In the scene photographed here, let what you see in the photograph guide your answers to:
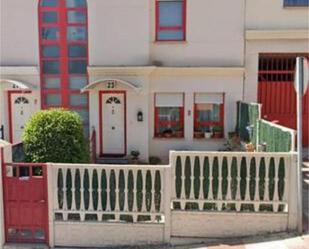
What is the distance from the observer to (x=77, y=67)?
14.7 metres

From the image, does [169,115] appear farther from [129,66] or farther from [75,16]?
[75,16]

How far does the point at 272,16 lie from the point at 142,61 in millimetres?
5022

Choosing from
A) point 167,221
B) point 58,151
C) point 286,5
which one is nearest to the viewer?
point 167,221

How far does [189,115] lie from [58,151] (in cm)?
731

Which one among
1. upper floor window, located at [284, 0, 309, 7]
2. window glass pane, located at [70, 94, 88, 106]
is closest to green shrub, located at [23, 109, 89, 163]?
window glass pane, located at [70, 94, 88, 106]

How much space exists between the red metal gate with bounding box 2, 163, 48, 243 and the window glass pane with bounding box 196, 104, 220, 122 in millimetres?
8805

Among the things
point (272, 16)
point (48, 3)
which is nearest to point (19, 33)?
point (48, 3)

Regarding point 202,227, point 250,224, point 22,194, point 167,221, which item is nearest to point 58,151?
point 22,194

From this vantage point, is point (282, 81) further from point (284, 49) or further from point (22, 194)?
point (22, 194)

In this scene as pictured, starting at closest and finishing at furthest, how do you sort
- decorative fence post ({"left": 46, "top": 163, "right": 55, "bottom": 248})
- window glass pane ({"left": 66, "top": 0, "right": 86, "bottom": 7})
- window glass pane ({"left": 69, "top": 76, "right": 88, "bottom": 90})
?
1. decorative fence post ({"left": 46, "top": 163, "right": 55, "bottom": 248})
2. window glass pane ({"left": 66, "top": 0, "right": 86, "bottom": 7})
3. window glass pane ({"left": 69, "top": 76, "right": 88, "bottom": 90})

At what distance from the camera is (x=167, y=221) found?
6.73 meters

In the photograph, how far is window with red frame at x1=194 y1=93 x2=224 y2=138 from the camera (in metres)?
14.6

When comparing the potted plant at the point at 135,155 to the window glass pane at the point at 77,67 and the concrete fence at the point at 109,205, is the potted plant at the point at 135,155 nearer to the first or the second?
the window glass pane at the point at 77,67

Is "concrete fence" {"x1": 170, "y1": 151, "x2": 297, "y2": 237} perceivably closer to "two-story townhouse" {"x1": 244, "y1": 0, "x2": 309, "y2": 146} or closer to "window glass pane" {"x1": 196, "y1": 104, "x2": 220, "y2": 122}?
"window glass pane" {"x1": 196, "y1": 104, "x2": 220, "y2": 122}
